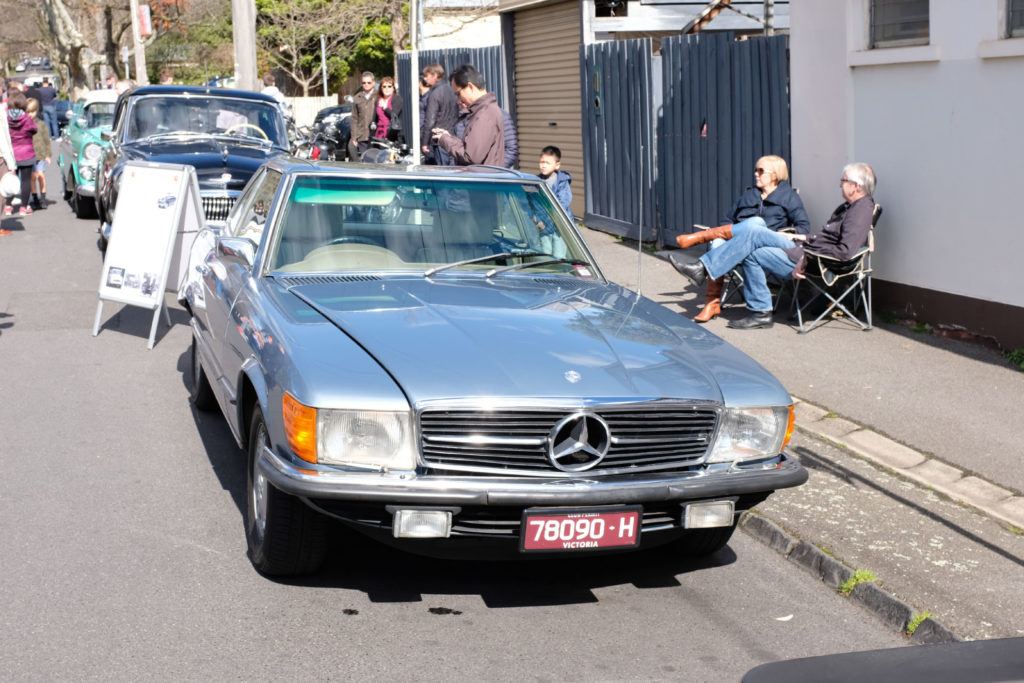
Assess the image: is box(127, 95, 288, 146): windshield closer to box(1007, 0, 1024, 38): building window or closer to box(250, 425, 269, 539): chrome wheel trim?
box(1007, 0, 1024, 38): building window

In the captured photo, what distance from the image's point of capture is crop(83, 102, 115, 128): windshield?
19.3 meters

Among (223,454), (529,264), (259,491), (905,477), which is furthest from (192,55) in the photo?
(259,491)

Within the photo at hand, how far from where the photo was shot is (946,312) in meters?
9.10

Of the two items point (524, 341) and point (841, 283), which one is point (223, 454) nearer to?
point (524, 341)

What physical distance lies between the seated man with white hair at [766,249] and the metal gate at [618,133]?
370 centimetres

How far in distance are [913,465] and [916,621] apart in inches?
76.4

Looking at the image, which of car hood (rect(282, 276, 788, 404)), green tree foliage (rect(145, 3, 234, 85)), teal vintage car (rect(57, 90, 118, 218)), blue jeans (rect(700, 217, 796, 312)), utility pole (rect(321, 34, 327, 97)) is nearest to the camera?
car hood (rect(282, 276, 788, 404))

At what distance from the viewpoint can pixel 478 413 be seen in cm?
430

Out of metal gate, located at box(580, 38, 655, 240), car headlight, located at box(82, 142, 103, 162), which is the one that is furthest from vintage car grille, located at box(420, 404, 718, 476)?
car headlight, located at box(82, 142, 103, 162)

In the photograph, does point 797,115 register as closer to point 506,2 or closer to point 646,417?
point 646,417

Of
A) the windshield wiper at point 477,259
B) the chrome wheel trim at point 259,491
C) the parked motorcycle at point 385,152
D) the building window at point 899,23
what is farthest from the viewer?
the parked motorcycle at point 385,152

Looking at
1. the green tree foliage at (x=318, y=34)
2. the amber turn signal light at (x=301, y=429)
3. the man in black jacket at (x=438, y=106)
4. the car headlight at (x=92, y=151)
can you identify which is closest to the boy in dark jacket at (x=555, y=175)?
the man in black jacket at (x=438, y=106)

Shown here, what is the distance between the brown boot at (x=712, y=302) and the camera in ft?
32.3

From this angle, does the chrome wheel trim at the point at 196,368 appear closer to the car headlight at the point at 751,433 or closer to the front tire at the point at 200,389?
the front tire at the point at 200,389
